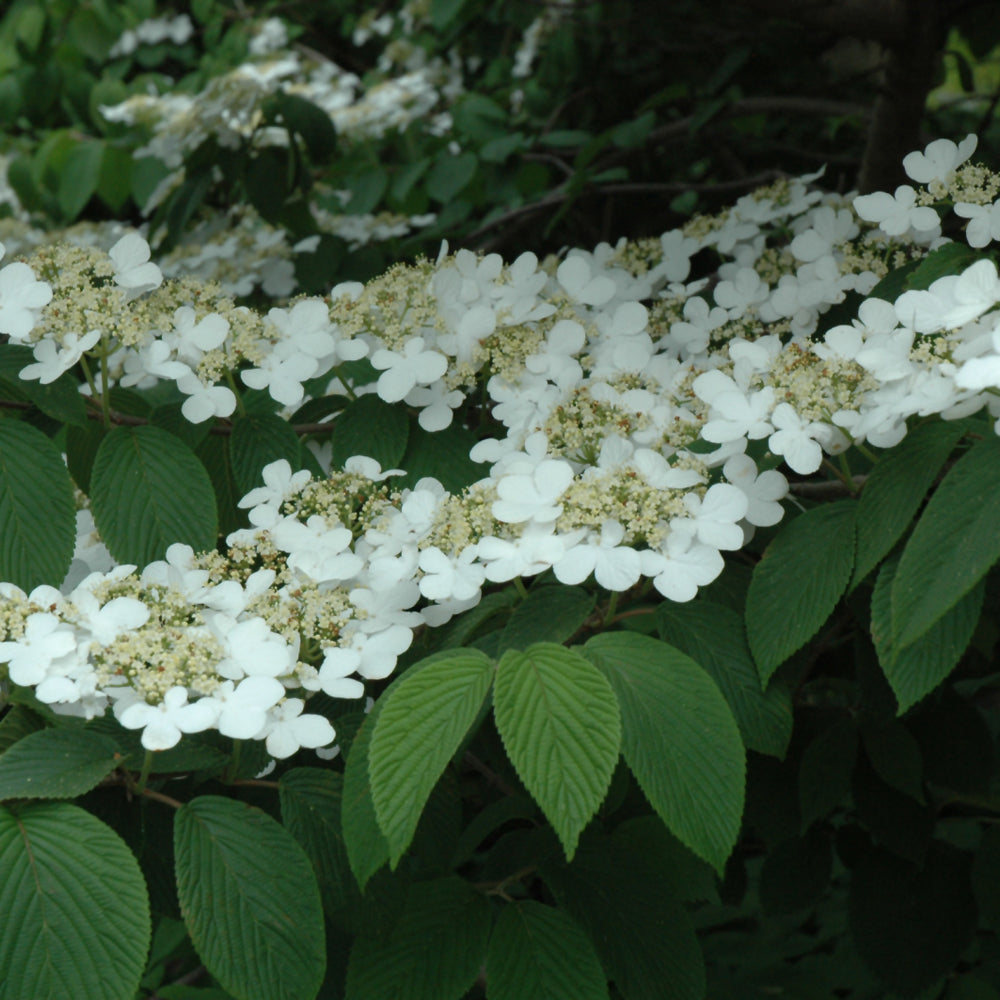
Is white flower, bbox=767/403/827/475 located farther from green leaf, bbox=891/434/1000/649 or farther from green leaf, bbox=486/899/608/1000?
green leaf, bbox=486/899/608/1000

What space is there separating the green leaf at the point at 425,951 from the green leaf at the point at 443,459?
422 mm

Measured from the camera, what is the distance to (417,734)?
30.6 inches

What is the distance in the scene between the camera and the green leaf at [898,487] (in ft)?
2.84

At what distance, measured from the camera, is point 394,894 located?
978mm

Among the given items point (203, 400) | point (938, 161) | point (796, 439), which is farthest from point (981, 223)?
point (203, 400)

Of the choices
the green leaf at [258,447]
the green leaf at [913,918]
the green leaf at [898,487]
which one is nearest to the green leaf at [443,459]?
the green leaf at [258,447]

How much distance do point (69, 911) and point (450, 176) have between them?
2.01 metres

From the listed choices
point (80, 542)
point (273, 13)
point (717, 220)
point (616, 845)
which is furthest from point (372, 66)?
point (616, 845)

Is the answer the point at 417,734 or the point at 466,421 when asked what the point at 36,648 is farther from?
the point at 466,421

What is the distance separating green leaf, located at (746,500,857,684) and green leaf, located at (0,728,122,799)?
0.53m

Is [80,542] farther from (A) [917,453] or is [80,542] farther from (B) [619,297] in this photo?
(A) [917,453]

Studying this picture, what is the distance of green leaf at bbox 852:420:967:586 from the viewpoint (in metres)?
0.87

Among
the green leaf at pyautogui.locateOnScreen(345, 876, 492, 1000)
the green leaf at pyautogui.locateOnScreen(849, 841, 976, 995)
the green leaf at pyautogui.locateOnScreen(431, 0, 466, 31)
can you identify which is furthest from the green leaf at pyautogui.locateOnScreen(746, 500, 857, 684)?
the green leaf at pyautogui.locateOnScreen(431, 0, 466, 31)

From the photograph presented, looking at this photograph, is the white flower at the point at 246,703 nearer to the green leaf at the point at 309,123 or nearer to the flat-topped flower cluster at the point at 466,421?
the flat-topped flower cluster at the point at 466,421
